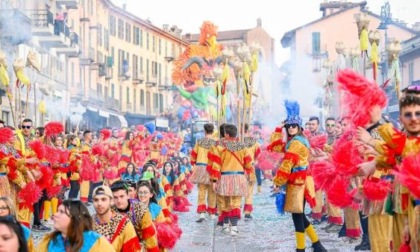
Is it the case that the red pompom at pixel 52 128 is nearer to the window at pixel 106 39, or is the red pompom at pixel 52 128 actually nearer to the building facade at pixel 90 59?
the building facade at pixel 90 59

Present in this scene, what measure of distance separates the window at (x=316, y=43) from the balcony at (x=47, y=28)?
72.4 ft

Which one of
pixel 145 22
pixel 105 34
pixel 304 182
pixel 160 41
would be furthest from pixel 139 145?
pixel 160 41

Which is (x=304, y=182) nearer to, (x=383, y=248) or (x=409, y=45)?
(x=383, y=248)

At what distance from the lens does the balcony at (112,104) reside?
195 ft

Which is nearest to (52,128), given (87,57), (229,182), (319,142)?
(229,182)

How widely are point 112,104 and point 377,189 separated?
55346 mm

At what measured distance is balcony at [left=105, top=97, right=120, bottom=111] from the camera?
2342 inches

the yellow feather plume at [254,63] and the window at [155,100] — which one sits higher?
the window at [155,100]

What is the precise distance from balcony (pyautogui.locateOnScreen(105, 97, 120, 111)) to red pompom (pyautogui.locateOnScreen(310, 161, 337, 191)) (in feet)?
173

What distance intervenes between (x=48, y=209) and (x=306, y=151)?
597 centimetres

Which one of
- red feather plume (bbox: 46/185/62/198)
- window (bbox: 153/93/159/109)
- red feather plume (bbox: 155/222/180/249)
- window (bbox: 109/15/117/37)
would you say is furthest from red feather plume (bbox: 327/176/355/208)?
window (bbox: 153/93/159/109)

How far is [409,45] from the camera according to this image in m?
41.8

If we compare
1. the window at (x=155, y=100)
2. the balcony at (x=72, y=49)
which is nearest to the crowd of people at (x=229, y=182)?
the balcony at (x=72, y=49)

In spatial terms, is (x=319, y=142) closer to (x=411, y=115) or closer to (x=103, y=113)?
(x=411, y=115)
